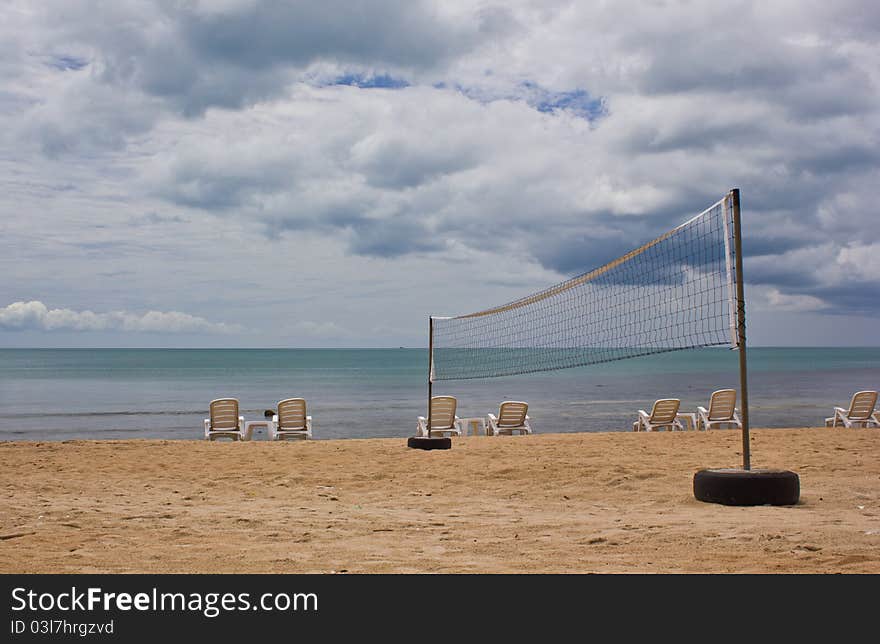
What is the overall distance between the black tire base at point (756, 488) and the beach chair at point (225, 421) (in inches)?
422

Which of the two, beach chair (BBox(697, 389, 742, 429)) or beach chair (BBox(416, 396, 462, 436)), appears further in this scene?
beach chair (BBox(697, 389, 742, 429))

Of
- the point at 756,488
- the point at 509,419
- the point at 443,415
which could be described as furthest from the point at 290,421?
the point at 756,488

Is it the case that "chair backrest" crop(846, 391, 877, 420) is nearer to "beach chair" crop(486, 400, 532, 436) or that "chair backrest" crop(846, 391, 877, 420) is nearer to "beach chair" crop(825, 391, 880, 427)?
"beach chair" crop(825, 391, 880, 427)

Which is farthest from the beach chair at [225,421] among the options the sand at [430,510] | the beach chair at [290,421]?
the sand at [430,510]

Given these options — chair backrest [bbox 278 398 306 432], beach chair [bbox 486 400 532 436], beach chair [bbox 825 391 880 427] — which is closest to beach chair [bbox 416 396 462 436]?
beach chair [bbox 486 400 532 436]

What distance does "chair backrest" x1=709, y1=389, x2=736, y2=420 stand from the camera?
1750cm

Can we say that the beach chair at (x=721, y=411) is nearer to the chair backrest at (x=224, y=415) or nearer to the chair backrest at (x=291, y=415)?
the chair backrest at (x=291, y=415)

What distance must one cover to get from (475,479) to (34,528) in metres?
5.05

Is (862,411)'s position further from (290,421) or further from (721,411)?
(290,421)

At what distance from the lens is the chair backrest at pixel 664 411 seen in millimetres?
17500

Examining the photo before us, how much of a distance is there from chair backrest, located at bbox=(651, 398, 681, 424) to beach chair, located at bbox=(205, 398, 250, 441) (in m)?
8.44

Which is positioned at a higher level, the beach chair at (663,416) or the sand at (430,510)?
the beach chair at (663,416)

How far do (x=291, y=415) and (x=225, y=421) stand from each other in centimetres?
127

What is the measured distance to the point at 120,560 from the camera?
18.4 ft
